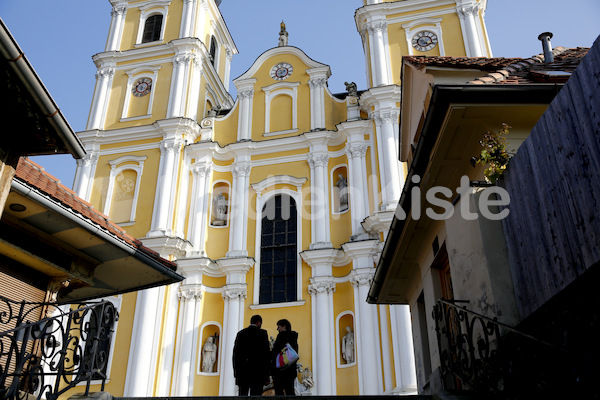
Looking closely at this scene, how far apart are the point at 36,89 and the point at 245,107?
802 inches

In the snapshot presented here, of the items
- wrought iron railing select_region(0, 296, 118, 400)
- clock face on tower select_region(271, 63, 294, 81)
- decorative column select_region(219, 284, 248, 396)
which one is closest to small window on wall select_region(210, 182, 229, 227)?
decorative column select_region(219, 284, 248, 396)

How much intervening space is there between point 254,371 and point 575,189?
5.55 m

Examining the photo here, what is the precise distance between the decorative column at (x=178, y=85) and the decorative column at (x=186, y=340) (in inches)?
329

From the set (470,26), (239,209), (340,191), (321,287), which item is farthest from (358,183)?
(470,26)

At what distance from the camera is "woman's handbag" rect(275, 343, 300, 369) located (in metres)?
9.02

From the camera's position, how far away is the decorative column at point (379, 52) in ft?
80.5

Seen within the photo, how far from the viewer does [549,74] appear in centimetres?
872

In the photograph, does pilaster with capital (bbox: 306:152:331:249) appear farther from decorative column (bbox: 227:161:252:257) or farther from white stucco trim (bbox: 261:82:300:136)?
white stucco trim (bbox: 261:82:300:136)

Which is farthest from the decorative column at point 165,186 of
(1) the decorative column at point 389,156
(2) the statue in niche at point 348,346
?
(1) the decorative column at point 389,156

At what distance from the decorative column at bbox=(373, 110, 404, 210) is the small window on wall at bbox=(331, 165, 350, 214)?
5.97 ft

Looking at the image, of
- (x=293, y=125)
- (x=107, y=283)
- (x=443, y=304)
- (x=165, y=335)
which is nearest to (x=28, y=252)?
(x=107, y=283)

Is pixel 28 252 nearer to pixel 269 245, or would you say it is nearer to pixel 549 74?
pixel 549 74

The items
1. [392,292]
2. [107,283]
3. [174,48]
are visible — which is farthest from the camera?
[174,48]

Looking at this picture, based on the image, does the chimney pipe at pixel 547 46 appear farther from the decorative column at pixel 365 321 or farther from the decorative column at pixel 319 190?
the decorative column at pixel 319 190
